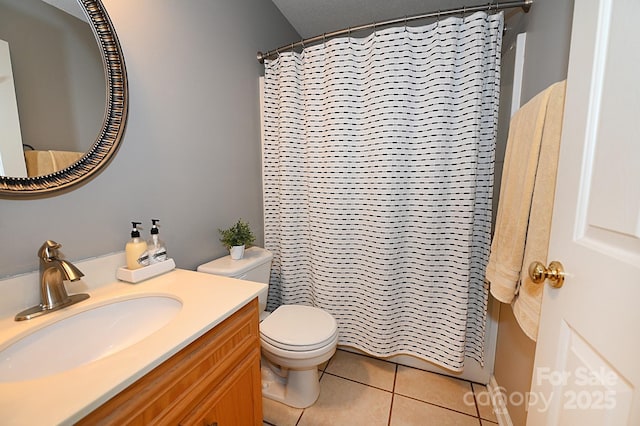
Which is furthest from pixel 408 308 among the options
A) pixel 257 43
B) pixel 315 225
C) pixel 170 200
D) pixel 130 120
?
pixel 257 43

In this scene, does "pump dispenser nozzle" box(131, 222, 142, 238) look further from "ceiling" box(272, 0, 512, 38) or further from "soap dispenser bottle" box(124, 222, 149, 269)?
"ceiling" box(272, 0, 512, 38)

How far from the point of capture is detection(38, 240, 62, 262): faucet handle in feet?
Answer: 2.50

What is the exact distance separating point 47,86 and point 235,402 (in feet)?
3.90

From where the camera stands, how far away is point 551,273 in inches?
25.8

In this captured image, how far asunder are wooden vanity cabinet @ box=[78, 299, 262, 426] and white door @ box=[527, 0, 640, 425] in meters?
0.88

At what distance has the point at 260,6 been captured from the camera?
170 centimetres

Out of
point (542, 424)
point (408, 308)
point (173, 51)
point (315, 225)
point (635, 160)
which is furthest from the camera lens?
point (315, 225)

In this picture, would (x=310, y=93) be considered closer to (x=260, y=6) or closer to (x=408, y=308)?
(x=260, y=6)

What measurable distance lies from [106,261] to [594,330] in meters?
1.44

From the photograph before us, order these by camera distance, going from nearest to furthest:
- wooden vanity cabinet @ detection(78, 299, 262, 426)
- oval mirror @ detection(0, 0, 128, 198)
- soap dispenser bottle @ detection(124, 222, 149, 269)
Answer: wooden vanity cabinet @ detection(78, 299, 262, 426)
oval mirror @ detection(0, 0, 128, 198)
soap dispenser bottle @ detection(124, 222, 149, 269)

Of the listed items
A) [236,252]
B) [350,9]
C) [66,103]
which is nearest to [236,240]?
[236,252]

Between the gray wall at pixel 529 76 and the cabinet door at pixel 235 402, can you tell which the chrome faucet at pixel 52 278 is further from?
the gray wall at pixel 529 76

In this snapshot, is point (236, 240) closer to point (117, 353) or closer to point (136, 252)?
point (136, 252)

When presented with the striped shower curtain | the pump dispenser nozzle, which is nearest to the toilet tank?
the striped shower curtain
